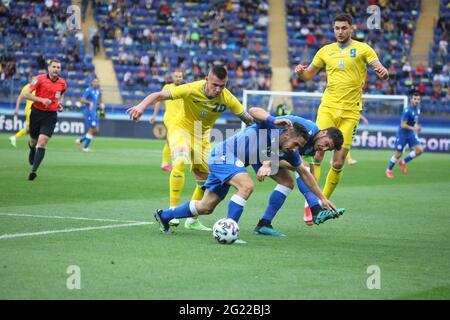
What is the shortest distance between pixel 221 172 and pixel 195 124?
5.33ft

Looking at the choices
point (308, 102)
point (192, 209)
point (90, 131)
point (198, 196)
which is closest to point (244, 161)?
point (192, 209)

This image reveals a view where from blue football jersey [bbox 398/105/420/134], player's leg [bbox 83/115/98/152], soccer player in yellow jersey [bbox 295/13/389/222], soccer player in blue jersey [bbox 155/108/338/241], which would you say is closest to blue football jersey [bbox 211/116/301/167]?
soccer player in blue jersey [bbox 155/108/338/241]

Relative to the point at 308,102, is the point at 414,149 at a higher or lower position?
higher

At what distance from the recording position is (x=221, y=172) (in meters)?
9.81

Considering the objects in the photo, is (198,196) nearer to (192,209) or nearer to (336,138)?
(192,209)

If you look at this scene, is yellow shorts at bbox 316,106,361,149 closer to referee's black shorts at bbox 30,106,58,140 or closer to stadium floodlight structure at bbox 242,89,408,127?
referee's black shorts at bbox 30,106,58,140

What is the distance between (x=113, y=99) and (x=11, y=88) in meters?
5.08

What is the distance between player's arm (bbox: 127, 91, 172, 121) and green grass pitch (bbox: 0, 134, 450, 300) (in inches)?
57.7

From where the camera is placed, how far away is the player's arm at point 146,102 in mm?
9812

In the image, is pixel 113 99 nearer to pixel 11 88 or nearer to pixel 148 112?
pixel 148 112

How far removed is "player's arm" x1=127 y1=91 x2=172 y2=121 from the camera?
9812mm

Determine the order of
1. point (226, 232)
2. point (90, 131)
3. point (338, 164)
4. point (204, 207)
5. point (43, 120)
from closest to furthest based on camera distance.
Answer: point (226, 232), point (204, 207), point (338, 164), point (43, 120), point (90, 131)

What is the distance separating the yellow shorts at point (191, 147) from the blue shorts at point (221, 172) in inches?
45.5
